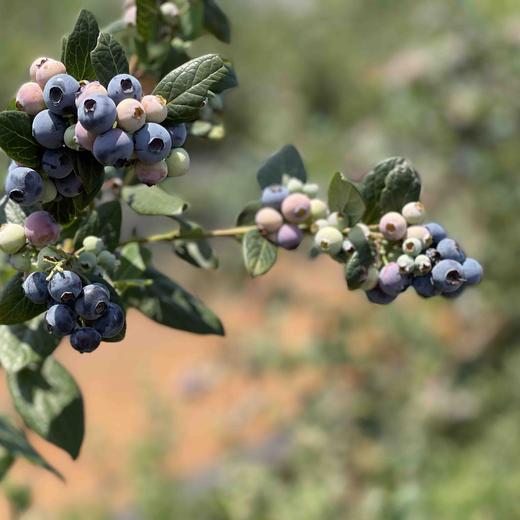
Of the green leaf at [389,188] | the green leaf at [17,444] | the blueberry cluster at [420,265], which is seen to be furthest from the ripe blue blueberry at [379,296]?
the green leaf at [17,444]

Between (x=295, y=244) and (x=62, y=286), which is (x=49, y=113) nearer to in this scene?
(x=62, y=286)

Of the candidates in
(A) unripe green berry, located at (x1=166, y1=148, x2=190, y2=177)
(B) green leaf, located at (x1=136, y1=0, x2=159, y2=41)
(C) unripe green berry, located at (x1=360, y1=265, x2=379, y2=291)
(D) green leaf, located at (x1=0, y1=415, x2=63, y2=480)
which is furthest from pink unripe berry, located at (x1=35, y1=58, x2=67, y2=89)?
(D) green leaf, located at (x1=0, y1=415, x2=63, y2=480)

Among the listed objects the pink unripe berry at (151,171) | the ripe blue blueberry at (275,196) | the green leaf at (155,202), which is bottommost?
the pink unripe berry at (151,171)

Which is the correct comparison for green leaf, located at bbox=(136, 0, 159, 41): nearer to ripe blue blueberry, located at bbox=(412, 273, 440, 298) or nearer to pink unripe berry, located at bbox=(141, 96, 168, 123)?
pink unripe berry, located at bbox=(141, 96, 168, 123)

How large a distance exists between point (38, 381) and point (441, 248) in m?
0.51

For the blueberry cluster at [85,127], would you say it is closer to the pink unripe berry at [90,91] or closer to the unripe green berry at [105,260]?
the pink unripe berry at [90,91]

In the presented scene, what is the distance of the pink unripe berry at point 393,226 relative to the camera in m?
0.81

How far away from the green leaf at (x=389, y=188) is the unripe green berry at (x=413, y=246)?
0.08 meters

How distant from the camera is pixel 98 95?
0.59 m

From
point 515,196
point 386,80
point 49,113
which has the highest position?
point 386,80

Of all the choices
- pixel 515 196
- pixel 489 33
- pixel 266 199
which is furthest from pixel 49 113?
pixel 489 33

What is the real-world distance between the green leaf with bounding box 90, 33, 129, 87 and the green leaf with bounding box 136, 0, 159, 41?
0.23m

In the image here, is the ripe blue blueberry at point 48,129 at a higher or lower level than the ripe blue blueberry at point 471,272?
lower

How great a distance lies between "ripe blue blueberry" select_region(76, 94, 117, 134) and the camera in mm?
580
